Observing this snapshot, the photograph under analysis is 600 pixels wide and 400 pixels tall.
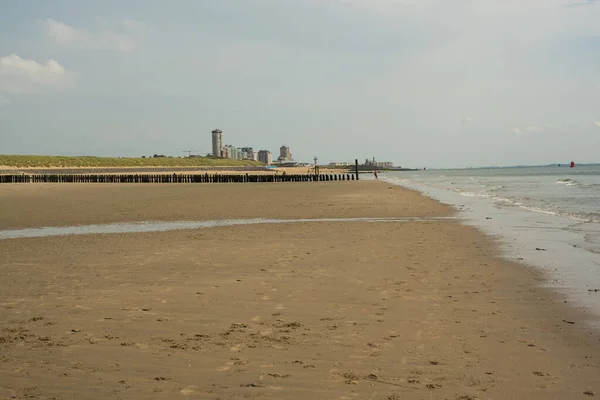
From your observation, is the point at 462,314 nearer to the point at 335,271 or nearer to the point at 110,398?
the point at 335,271

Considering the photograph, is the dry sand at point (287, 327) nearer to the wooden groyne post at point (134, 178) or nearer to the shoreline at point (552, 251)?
the shoreline at point (552, 251)

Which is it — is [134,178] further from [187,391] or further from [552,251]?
[187,391]

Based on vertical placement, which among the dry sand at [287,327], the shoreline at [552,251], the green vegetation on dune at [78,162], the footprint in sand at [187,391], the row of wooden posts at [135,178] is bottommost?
the shoreline at [552,251]

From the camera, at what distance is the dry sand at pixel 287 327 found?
15.2 feet

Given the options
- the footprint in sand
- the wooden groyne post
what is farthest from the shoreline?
the wooden groyne post

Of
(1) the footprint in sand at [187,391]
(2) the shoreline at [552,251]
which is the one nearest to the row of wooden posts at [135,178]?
(2) the shoreline at [552,251]

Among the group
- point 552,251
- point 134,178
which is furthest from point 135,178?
point 552,251

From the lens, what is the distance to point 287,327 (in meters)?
6.37

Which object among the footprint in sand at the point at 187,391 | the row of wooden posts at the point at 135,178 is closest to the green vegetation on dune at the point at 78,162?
the row of wooden posts at the point at 135,178

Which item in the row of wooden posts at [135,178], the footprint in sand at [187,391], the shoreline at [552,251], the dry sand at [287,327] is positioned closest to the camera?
the footprint in sand at [187,391]

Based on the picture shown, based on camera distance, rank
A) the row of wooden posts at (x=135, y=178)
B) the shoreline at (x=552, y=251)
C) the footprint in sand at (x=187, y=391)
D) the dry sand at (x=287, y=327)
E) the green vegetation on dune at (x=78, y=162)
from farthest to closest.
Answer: the green vegetation on dune at (x=78, y=162) < the row of wooden posts at (x=135, y=178) < the shoreline at (x=552, y=251) < the dry sand at (x=287, y=327) < the footprint in sand at (x=187, y=391)

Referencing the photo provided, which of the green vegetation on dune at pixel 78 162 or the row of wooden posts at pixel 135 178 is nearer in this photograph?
the row of wooden posts at pixel 135 178

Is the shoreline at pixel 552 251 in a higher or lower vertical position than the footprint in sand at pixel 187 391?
→ lower

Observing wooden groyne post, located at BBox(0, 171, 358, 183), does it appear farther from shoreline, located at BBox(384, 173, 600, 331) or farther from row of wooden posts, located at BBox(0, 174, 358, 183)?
shoreline, located at BBox(384, 173, 600, 331)
